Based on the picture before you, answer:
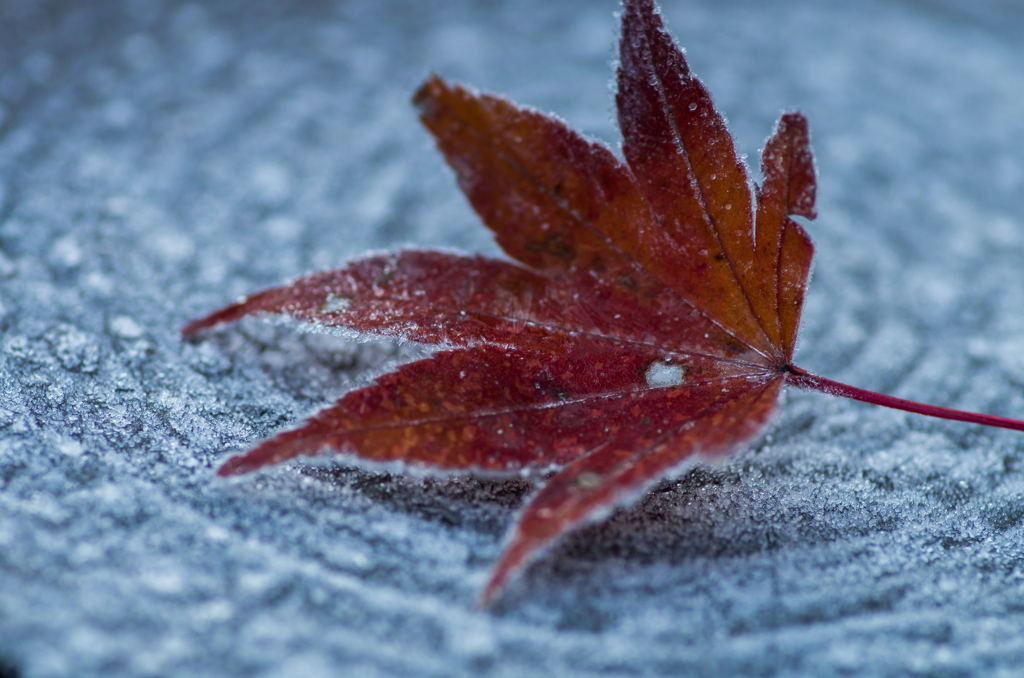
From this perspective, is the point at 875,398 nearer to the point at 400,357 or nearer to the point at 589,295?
the point at 589,295

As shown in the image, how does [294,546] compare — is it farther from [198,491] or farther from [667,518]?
[667,518]

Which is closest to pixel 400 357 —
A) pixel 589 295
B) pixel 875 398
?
pixel 589 295

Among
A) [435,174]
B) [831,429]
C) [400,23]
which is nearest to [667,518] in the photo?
[831,429]
